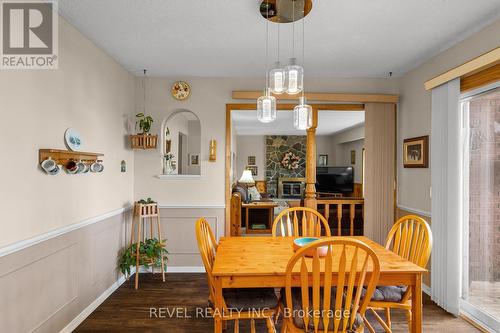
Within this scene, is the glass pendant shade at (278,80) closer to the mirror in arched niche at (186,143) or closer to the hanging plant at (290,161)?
the mirror in arched niche at (186,143)

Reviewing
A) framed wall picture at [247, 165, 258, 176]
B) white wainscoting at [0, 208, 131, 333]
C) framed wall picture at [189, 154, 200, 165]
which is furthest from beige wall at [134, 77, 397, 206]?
framed wall picture at [247, 165, 258, 176]

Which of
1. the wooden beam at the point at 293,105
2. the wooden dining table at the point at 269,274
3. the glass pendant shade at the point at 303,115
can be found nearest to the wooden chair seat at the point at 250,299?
the wooden dining table at the point at 269,274

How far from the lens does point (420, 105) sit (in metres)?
3.33

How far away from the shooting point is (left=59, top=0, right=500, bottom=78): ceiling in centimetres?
216

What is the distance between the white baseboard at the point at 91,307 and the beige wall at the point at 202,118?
3.48ft

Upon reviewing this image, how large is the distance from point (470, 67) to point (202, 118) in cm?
281

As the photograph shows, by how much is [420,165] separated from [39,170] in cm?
356

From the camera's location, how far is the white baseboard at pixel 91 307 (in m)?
2.42

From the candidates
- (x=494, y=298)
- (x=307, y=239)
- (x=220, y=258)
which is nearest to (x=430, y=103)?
(x=494, y=298)

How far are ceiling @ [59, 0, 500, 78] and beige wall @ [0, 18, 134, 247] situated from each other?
0.27 m

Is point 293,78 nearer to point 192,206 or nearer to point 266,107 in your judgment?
point 266,107

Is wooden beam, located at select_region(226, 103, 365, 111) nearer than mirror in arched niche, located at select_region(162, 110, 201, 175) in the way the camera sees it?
Yes

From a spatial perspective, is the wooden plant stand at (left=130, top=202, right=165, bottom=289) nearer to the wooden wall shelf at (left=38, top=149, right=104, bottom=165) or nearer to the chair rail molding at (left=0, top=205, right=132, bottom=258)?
the chair rail molding at (left=0, top=205, right=132, bottom=258)

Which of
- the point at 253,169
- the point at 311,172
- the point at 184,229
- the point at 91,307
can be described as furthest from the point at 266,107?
the point at 253,169
